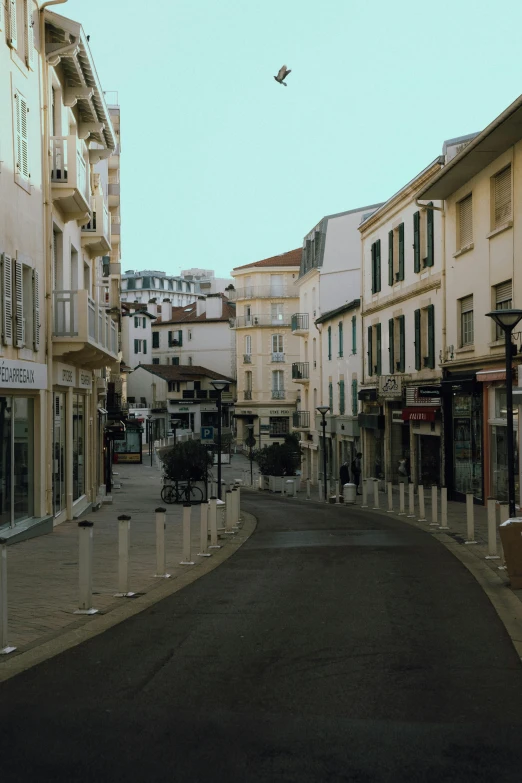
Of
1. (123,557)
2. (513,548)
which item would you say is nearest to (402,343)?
(513,548)

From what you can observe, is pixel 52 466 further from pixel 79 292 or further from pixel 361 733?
pixel 361 733

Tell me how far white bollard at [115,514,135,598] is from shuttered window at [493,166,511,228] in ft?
54.2

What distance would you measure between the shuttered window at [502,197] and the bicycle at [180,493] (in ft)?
39.2

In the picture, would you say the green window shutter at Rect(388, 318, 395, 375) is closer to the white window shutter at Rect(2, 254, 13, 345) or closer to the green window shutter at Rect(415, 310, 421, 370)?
the green window shutter at Rect(415, 310, 421, 370)

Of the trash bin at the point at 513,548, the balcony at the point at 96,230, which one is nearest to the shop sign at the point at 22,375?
the balcony at the point at 96,230

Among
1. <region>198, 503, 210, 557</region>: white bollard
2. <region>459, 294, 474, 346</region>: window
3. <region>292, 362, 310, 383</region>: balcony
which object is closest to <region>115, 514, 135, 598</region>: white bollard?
<region>198, 503, 210, 557</region>: white bollard

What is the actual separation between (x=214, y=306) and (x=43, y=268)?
8424 centimetres

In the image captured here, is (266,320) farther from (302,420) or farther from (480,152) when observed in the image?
(480,152)

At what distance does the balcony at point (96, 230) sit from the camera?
83.9ft

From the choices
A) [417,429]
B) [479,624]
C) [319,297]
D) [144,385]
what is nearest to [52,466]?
[479,624]

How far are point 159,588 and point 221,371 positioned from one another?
9322 cm

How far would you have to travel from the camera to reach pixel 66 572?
42.1ft

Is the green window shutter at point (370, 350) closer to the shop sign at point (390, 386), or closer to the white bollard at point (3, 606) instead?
the shop sign at point (390, 386)

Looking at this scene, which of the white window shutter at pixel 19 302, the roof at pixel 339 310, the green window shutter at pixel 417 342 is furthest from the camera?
the roof at pixel 339 310
